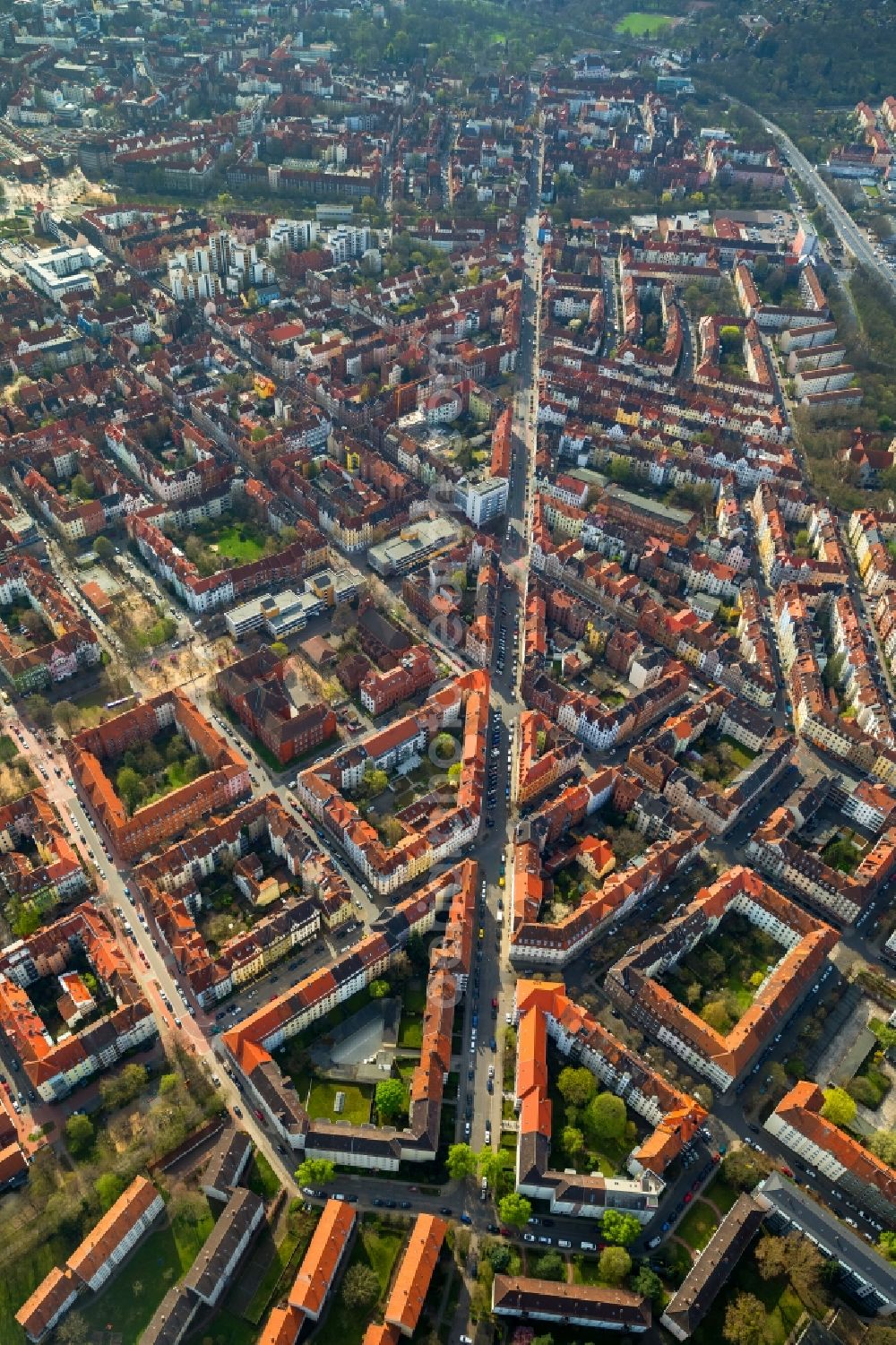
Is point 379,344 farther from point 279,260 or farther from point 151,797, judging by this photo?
point 151,797

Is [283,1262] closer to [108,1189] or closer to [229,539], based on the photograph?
[108,1189]

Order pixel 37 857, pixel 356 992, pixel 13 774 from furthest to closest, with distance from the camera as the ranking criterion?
pixel 13 774 → pixel 37 857 → pixel 356 992

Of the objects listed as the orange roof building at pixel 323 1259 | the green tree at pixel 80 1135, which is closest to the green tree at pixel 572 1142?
the orange roof building at pixel 323 1259

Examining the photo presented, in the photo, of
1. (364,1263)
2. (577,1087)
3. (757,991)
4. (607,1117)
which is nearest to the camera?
(364,1263)

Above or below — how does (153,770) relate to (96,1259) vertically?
above

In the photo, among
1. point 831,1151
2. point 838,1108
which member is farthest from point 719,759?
point 831,1151

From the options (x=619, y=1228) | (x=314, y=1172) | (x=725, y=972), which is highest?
(x=314, y=1172)

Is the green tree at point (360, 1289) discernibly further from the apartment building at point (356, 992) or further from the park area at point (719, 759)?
the park area at point (719, 759)
